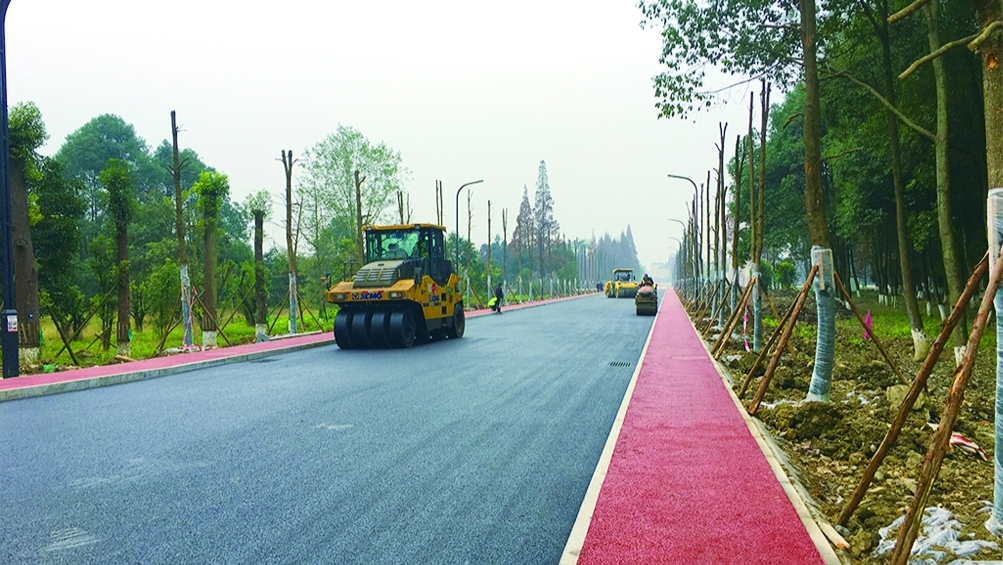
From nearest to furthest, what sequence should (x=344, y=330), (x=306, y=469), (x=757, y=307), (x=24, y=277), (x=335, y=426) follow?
1. (x=306, y=469)
2. (x=335, y=426)
3. (x=757, y=307)
4. (x=24, y=277)
5. (x=344, y=330)

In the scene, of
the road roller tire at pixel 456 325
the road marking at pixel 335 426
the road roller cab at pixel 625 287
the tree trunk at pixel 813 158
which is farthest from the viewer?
the road roller cab at pixel 625 287

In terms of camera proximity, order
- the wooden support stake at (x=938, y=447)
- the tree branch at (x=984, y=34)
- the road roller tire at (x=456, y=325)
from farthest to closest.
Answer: the road roller tire at (x=456, y=325) < the tree branch at (x=984, y=34) < the wooden support stake at (x=938, y=447)

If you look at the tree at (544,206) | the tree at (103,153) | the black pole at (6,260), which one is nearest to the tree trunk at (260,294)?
the black pole at (6,260)

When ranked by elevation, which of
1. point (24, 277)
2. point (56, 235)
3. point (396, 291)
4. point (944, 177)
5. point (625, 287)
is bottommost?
point (625, 287)

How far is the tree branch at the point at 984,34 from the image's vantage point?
4.71 m

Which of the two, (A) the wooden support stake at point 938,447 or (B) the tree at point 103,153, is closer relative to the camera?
(A) the wooden support stake at point 938,447

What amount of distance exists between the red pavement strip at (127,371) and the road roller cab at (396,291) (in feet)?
7.16

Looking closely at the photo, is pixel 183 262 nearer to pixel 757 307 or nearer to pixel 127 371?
pixel 127 371

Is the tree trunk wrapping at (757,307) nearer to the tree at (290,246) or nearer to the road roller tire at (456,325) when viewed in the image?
the road roller tire at (456,325)

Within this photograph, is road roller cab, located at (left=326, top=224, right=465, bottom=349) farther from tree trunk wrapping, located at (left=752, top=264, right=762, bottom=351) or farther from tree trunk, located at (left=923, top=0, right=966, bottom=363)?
tree trunk, located at (left=923, top=0, right=966, bottom=363)

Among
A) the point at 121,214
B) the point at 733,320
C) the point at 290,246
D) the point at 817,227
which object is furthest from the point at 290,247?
the point at 817,227

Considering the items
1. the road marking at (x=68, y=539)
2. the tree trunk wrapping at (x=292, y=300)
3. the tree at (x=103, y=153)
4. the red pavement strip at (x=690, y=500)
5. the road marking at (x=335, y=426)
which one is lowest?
the red pavement strip at (x=690, y=500)

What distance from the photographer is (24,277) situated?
16906 millimetres

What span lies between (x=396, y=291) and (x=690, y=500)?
12.9 m
